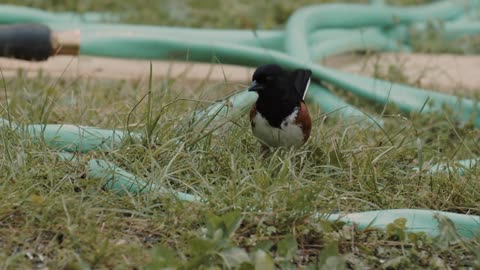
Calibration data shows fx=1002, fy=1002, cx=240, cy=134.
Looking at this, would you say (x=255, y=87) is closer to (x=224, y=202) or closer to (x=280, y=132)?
(x=280, y=132)

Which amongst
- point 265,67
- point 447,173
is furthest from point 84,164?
point 447,173

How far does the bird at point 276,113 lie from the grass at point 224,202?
82 millimetres

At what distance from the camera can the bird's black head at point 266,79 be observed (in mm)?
4102

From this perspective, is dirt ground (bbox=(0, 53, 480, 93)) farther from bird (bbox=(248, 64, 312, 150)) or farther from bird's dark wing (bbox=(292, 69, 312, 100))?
bird (bbox=(248, 64, 312, 150))

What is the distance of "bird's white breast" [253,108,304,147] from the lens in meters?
4.07

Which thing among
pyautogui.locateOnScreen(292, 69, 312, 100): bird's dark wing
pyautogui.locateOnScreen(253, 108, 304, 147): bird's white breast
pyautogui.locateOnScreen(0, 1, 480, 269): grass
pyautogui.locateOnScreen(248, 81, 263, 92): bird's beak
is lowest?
pyautogui.locateOnScreen(0, 1, 480, 269): grass

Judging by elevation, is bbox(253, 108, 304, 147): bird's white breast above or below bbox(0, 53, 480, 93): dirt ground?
above

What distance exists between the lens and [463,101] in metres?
5.29

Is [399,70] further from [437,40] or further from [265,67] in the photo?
[265,67]

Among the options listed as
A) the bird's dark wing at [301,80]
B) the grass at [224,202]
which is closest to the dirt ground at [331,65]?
the bird's dark wing at [301,80]

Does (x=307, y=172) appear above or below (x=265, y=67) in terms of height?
below

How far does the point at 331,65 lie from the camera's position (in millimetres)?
6617

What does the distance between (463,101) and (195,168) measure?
2.03m

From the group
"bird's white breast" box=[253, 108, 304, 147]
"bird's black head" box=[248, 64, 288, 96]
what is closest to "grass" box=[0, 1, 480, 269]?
"bird's white breast" box=[253, 108, 304, 147]
